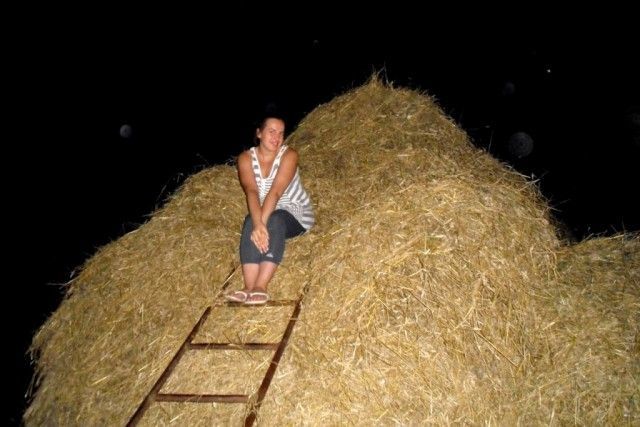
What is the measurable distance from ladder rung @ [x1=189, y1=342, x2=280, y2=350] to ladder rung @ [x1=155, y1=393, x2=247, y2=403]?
1.37 feet

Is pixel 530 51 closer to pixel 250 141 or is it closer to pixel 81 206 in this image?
pixel 250 141

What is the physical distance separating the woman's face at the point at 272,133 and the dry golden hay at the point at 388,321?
1.13 metres

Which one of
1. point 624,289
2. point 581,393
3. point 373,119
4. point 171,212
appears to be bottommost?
point 581,393

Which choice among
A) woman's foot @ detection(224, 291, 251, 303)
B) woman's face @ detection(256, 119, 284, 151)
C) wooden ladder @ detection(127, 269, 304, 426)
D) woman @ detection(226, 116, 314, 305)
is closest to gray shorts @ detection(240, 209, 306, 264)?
woman @ detection(226, 116, 314, 305)

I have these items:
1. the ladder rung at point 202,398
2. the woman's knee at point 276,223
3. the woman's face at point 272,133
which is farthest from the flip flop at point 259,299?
the woman's face at point 272,133

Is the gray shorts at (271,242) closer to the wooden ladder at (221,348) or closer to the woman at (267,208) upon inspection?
the woman at (267,208)

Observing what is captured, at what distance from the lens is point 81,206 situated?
14.6 m

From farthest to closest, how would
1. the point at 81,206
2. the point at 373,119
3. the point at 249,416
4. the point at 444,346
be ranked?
1. the point at 81,206
2. the point at 373,119
3. the point at 444,346
4. the point at 249,416

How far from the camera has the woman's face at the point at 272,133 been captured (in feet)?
13.1

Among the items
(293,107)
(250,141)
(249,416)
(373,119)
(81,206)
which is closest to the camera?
(249,416)

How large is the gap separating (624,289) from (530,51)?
34.2 meters

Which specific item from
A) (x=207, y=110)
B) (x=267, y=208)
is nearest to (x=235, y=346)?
(x=267, y=208)

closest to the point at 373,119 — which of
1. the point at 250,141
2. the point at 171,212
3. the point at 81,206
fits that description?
the point at 171,212

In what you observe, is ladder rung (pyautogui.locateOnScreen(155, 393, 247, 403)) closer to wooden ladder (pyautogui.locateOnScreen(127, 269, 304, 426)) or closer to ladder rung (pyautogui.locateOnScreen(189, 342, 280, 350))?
wooden ladder (pyautogui.locateOnScreen(127, 269, 304, 426))
